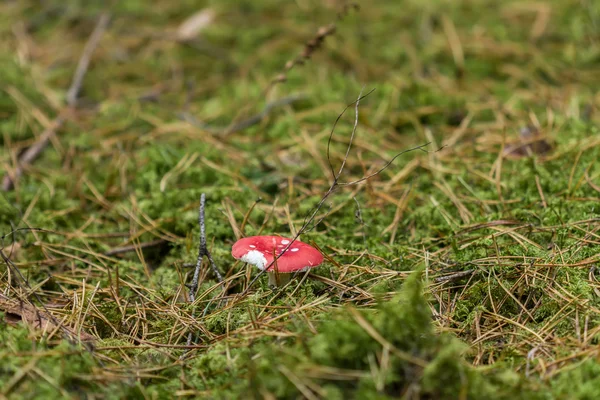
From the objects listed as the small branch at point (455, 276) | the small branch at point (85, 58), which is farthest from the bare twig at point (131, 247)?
the small branch at point (85, 58)

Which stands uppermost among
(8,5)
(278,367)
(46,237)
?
(8,5)

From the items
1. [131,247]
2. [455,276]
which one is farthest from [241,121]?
[455,276]

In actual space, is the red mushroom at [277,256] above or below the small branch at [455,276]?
above

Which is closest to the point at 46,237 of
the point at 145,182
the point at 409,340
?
the point at 145,182

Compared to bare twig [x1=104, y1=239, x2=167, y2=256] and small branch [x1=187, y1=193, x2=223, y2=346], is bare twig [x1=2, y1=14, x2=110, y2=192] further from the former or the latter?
small branch [x1=187, y1=193, x2=223, y2=346]

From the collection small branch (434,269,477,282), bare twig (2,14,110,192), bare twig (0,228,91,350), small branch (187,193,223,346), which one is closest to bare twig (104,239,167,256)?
small branch (187,193,223,346)

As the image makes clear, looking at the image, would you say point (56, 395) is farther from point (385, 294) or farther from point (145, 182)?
point (145, 182)

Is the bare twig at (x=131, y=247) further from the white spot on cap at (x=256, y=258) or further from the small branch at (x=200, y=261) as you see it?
the white spot on cap at (x=256, y=258)
